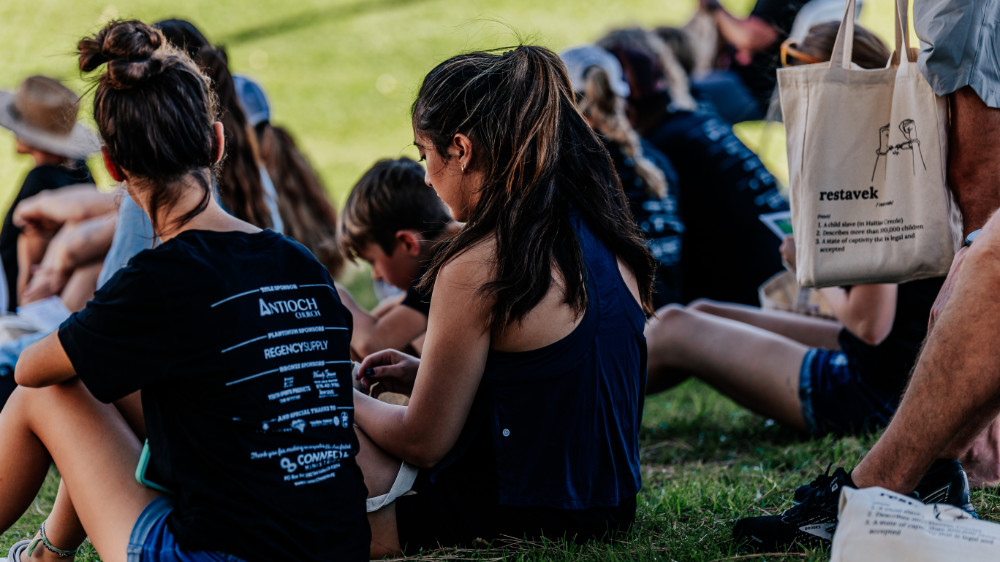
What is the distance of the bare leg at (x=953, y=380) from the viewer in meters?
2.13

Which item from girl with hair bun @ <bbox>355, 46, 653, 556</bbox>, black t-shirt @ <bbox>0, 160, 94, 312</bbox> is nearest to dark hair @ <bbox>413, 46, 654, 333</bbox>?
girl with hair bun @ <bbox>355, 46, 653, 556</bbox>

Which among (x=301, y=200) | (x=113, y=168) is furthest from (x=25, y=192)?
(x=113, y=168)

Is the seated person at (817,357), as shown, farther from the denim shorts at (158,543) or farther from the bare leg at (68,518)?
the denim shorts at (158,543)

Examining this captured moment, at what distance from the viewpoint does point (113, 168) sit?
225cm

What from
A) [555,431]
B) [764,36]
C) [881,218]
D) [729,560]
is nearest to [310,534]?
[555,431]

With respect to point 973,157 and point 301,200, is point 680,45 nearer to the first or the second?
point 301,200

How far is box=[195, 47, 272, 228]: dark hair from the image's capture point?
357 centimetres

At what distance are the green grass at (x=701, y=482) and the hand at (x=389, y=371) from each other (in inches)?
16.5

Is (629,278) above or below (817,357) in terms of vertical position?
above

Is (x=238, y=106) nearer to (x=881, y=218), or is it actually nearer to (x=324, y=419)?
(x=324, y=419)

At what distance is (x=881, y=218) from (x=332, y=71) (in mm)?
12424

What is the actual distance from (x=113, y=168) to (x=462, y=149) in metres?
0.75

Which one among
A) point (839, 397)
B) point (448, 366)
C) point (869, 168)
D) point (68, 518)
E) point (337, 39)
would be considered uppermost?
point (337, 39)

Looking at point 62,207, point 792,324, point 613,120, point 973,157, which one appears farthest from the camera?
point 62,207
